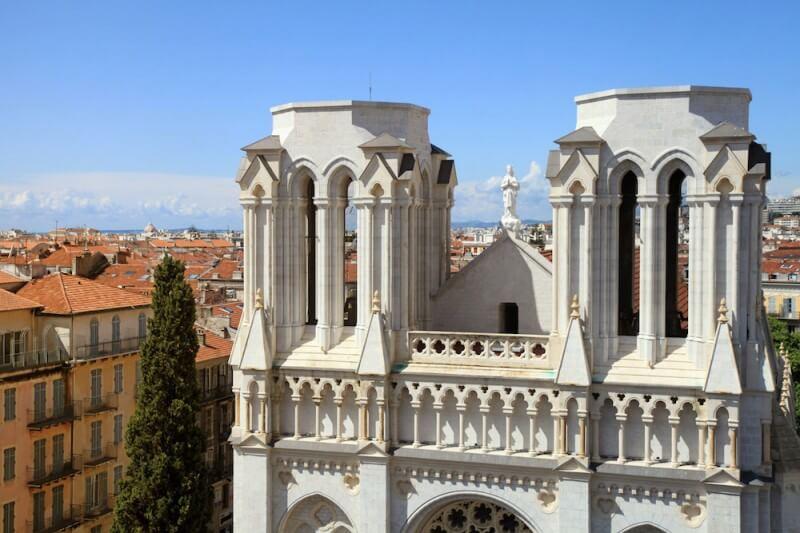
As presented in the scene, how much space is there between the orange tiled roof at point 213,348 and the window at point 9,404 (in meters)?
13.5

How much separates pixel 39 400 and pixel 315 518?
23084mm

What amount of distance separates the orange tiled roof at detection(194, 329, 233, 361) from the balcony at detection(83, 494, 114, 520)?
968cm

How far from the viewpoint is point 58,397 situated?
48844 millimetres

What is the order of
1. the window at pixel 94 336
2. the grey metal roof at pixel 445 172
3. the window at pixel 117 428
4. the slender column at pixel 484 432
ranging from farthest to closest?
the window at pixel 117 428 → the window at pixel 94 336 → the grey metal roof at pixel 445 172 → the slender column at pixel 484 432

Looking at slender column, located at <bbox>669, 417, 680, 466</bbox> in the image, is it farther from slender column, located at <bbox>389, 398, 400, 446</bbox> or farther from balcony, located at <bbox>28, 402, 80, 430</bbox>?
balcony, located at <bbox>28, 402, 80, 430</bbox>

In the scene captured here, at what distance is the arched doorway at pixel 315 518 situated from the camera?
A: 29.3 m

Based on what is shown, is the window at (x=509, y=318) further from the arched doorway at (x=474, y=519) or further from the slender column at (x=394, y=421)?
the arched doorway at (x=474, y=519)

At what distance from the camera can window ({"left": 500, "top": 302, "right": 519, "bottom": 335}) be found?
1220 inches

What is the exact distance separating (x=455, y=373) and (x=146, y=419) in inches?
652

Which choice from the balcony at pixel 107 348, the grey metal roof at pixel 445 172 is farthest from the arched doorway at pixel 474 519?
the balcony at pixel 107 348

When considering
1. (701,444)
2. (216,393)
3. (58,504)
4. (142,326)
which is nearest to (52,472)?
(58,504)

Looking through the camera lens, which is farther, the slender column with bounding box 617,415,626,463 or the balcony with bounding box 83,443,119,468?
the balcony with bounding box 83,443,119,468

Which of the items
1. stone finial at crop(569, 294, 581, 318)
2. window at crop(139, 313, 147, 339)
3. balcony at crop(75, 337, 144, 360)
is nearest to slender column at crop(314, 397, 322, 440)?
stone finial at crop(569, 294, 581, 318)

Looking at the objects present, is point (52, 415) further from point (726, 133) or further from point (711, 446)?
point (726, 133)
